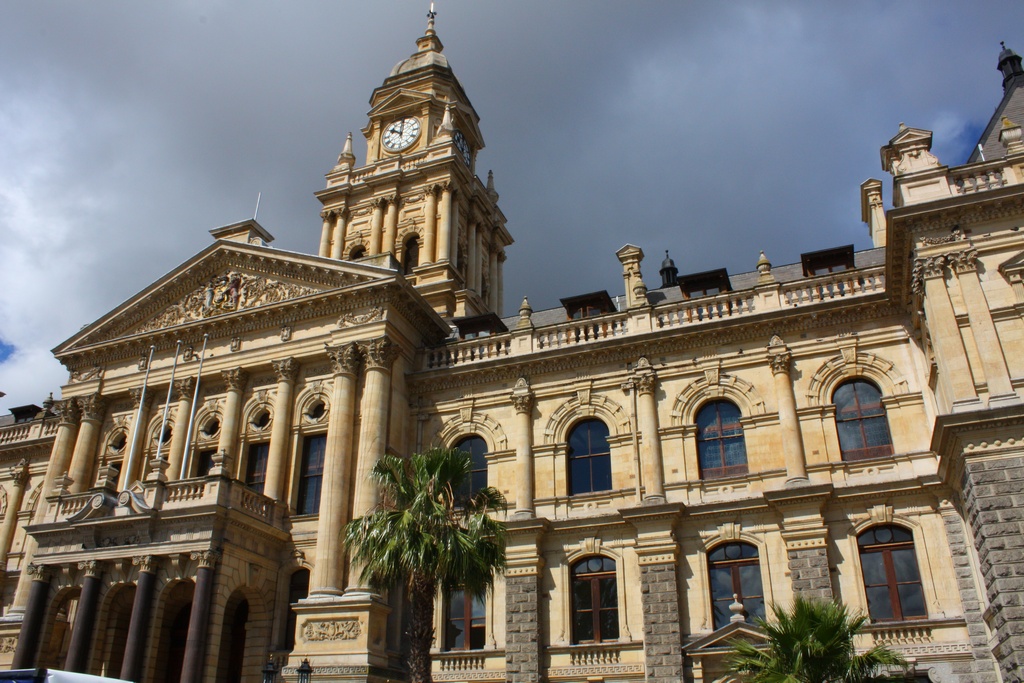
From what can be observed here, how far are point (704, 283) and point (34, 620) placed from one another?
24.1 m

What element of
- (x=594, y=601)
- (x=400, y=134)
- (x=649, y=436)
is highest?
(x=400, y=134)

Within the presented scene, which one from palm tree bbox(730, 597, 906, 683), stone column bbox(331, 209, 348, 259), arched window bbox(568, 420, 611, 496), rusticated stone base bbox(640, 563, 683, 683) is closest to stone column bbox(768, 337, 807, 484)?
rusticated stone base bbox(640, 563, 683, 683)

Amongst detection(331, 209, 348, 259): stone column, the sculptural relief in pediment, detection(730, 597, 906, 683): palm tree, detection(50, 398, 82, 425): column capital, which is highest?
detection(331, 209, 348, 259): stone column

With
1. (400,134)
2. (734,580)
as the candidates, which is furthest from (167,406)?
(400,134)

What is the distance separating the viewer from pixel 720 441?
25.7 meters

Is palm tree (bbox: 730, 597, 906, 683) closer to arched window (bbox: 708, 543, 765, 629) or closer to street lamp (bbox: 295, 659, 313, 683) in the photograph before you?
arched window (bbox: 708, 543, 765, 629)

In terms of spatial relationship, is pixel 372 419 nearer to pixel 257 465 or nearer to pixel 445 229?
pixel 257 465

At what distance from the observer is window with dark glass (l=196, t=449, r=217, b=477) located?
30.5m

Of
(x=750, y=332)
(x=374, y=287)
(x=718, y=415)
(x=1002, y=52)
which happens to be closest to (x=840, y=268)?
(x=750, y=332)

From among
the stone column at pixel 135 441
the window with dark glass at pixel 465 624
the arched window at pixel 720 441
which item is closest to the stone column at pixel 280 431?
the stone column at pixel 135 441

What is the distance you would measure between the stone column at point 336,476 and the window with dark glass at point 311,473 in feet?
3.62

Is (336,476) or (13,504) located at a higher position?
(13,504)

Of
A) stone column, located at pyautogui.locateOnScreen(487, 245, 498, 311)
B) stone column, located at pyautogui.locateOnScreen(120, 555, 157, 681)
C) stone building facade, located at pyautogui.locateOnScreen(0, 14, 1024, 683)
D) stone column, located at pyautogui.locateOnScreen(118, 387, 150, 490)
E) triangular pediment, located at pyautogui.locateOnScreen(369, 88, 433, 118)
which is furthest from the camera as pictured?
stone column, located at pyautogui.locateOnScreen(487, 245, 498, 311)

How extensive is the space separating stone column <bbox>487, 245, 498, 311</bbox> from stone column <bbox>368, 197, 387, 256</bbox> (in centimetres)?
740
